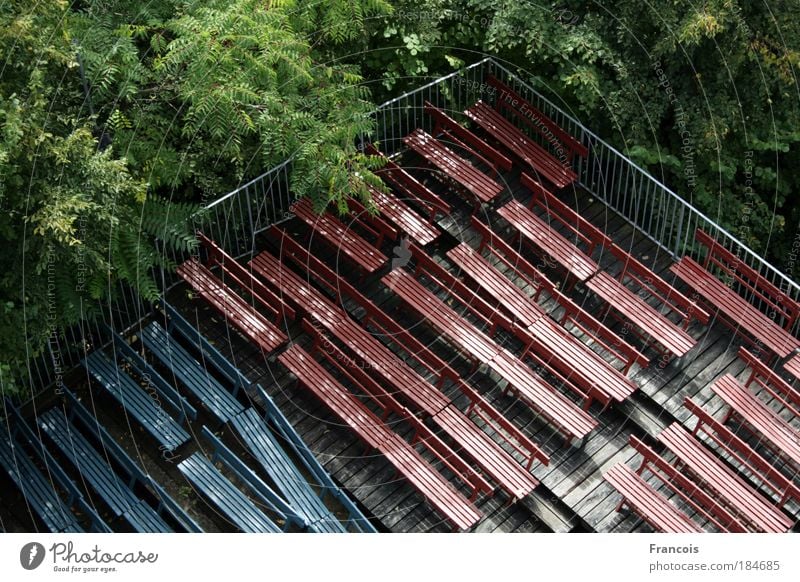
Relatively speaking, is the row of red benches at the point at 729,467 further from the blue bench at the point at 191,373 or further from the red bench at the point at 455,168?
the blue bench at the point at 191,373

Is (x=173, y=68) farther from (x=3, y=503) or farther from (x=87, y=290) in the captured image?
(x=3, y=503)

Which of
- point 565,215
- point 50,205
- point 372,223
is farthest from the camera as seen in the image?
point 565,215

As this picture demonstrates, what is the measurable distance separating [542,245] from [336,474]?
18.5ft

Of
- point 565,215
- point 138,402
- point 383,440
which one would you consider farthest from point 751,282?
point 138,402

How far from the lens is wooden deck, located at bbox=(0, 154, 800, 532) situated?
22906mm

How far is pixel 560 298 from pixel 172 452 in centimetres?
706

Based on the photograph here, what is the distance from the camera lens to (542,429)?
78.1 feet

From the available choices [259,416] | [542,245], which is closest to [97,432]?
[259,416]

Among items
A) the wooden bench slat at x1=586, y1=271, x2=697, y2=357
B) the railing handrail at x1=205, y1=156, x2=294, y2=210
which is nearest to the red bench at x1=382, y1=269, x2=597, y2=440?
the wooden bench slat at x1=586, y1=271, x2=697, y2=357

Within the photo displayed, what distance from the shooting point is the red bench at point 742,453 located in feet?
75.0

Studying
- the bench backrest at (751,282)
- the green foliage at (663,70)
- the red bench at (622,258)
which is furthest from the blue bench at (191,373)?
the bench backrest at (751,282)

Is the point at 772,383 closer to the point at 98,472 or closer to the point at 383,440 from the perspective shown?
the point at 383,440

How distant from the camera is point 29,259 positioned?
2194 centimetres

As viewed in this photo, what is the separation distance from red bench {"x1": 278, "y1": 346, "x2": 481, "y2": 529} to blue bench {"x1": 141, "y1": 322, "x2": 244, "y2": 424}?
1.15m
